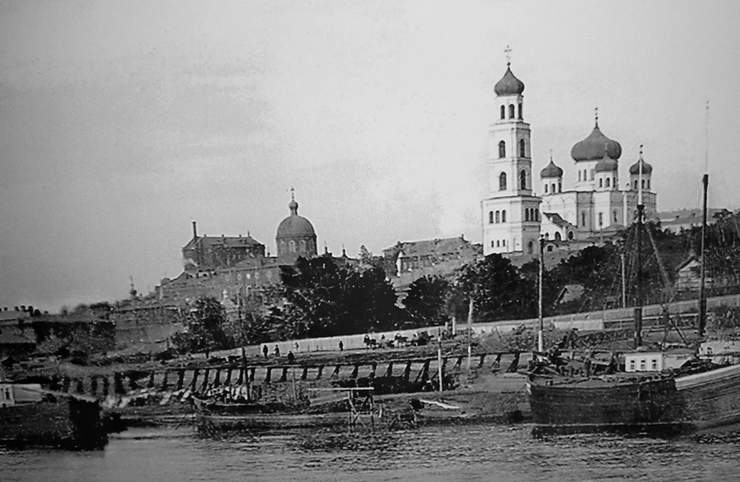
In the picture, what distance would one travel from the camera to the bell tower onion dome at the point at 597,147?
4570 millimetres

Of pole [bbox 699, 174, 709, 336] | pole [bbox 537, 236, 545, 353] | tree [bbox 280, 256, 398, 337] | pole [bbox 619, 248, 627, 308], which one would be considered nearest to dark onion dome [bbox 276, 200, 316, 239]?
tree [bbox 280, 256, 398, 337]

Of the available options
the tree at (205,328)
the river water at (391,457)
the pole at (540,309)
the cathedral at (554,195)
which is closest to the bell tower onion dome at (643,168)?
the cathedral at (554,195)

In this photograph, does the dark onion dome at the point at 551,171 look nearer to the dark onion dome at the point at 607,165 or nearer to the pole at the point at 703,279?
the dark onion dome at the point at 607,165

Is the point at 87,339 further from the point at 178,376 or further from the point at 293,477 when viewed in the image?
the point at 293,477

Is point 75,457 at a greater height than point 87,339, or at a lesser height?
lesser

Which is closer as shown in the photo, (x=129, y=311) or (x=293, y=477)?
(x=293, y=477)

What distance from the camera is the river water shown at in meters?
4.34

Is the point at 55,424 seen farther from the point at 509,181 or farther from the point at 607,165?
the point at 607,165

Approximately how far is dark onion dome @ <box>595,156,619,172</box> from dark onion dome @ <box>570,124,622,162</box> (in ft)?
0.09

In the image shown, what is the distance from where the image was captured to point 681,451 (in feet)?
14.4

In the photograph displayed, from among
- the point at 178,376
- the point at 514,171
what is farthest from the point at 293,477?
the point at 514,171

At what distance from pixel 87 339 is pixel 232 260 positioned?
0.76 meters

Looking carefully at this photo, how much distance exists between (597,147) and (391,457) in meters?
1.60

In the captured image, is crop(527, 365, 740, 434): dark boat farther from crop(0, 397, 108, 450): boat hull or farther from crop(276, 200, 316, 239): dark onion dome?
crop(0, 397, 108, 450): boat hull
